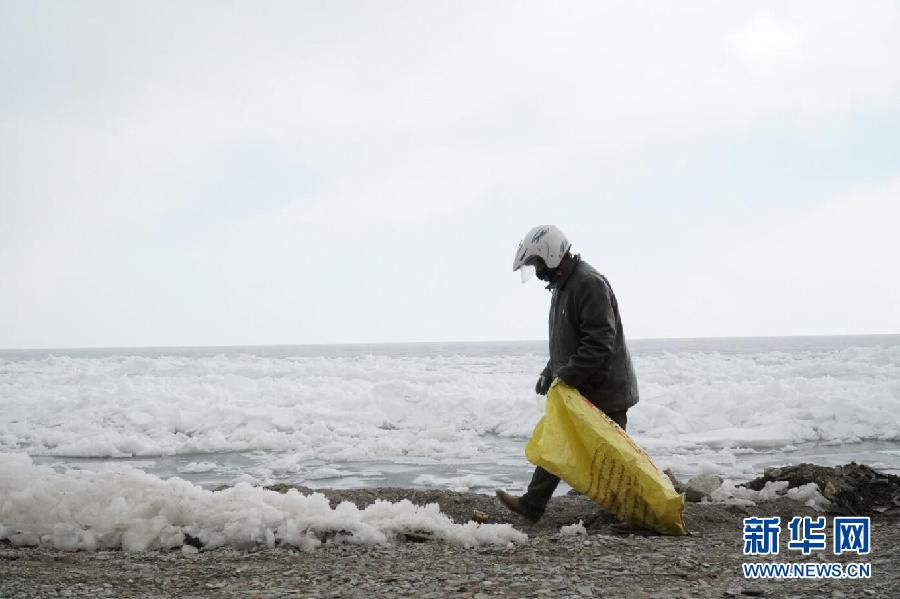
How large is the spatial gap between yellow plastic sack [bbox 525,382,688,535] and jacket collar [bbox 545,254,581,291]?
70 centimetres

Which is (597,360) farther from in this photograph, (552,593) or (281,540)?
(281,540)

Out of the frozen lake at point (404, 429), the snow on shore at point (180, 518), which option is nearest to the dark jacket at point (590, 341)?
the snow on shore at point (180, 518)

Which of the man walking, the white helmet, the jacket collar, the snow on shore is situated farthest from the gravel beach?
the white helmet

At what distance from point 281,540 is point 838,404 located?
10485mm

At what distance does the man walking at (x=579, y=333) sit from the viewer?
159 inches

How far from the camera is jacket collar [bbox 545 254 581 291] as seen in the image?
421 cm

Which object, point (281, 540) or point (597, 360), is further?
point (597, 360)

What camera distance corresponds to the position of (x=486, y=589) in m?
2.62

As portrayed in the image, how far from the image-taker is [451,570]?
2979 millimetres

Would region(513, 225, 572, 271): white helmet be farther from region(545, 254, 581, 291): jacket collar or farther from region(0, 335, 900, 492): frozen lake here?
region(0, 335, 900, 492): frozen lake

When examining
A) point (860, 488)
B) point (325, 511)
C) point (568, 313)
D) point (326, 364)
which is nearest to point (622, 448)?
point (568, 313)

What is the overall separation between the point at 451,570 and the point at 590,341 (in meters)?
1.67

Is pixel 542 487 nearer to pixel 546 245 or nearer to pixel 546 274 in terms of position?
pixel 546 274

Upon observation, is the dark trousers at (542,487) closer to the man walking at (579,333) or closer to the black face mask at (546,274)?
the man walking at (579,333)
